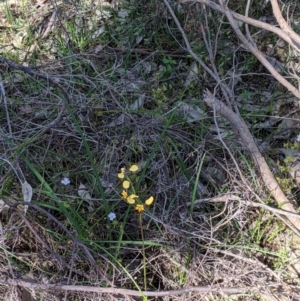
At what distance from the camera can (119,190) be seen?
6.64ft

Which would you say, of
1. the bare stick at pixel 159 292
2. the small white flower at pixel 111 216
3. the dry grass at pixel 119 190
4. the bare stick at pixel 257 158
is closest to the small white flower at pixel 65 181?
the dry grass at pixel 119 190

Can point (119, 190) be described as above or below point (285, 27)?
below

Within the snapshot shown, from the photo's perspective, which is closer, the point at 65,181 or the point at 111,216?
the point at 111,216

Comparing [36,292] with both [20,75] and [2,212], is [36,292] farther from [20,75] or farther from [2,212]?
[20,75]

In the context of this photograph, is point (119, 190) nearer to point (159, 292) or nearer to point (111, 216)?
point (111, 216)

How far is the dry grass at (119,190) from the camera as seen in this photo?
1.81 metres

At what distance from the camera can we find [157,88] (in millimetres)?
2430

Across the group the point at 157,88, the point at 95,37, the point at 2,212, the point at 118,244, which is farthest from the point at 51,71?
the point at 118,244

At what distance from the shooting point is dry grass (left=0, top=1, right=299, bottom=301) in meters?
1.81

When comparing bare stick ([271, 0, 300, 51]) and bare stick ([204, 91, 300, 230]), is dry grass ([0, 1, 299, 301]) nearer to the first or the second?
bare stick ([204, 91, 300, 230])

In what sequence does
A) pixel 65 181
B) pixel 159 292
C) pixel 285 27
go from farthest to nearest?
pixel 65 181
pixel 285 27
pixel 159 292

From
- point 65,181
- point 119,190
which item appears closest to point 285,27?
point 119,190

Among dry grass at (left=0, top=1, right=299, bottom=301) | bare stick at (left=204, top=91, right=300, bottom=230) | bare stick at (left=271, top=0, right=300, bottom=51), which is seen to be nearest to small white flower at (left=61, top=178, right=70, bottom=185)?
dry grass at (left=0, top=1, right=299, bottom=301)

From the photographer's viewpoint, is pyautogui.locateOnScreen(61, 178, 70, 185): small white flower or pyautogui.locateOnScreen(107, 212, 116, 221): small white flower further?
pyautogui.locateOnScreen(61, 178, 70, 185): small white flower
